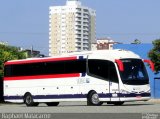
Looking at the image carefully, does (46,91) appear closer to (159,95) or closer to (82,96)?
(82,96)

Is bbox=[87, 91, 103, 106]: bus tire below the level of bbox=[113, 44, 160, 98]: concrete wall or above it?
below

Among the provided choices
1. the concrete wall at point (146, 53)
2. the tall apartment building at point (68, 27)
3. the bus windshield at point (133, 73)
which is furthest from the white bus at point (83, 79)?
the tall apartment building at point (68, 27)

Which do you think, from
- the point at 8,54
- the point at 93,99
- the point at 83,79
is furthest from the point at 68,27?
the point at 93,99

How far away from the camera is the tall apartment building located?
142 meters

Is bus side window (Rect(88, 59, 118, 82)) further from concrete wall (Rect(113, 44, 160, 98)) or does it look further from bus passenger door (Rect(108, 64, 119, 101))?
concrete wall (Rect(113, 44, 160, 98))

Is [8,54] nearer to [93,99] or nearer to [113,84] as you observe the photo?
[93,99]

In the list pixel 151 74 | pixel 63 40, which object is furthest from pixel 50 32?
pixel 151 74

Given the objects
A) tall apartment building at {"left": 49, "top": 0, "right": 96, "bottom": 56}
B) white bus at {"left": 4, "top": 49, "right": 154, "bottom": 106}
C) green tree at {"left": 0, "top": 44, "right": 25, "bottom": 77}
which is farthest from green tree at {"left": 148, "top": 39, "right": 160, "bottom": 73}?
tall apartment building at {"left": 49, "top": 0, "right": 96, "bottom": 56}

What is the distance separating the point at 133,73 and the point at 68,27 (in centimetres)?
11207

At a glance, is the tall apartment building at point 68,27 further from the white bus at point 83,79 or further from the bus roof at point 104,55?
the bus roof at point 104,55

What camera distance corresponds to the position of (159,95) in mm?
63469

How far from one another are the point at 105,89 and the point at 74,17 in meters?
116

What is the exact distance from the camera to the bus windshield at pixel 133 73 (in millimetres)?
31312

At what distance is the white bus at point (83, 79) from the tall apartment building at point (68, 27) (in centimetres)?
10242
